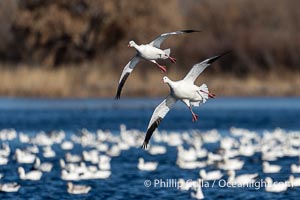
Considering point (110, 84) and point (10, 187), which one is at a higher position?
point (110, 84)

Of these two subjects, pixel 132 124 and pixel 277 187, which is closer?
pixel 277 187

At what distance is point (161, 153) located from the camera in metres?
25.8

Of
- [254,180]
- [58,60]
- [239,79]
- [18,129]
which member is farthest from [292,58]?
[254,180]

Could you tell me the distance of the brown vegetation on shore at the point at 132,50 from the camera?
143ft

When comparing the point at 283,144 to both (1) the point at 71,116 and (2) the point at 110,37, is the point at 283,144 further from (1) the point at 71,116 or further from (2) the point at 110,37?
(2) the point at 110,37

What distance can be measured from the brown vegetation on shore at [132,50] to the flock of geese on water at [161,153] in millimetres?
13118

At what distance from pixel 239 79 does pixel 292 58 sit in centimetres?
284

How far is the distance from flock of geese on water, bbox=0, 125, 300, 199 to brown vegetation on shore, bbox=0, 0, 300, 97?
13.1 meters

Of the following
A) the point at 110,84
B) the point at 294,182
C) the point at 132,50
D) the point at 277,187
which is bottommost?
the point at 277,187

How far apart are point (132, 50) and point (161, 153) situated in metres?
22.8

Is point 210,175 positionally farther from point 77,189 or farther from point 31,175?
point 31,175

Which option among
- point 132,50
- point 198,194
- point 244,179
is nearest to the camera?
point 198,194

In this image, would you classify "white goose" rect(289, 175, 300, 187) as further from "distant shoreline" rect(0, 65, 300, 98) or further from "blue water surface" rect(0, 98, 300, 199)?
"distant shoreline" rect(0, 65, 300, 98)

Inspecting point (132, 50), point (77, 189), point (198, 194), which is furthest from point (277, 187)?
point (132, 50)
